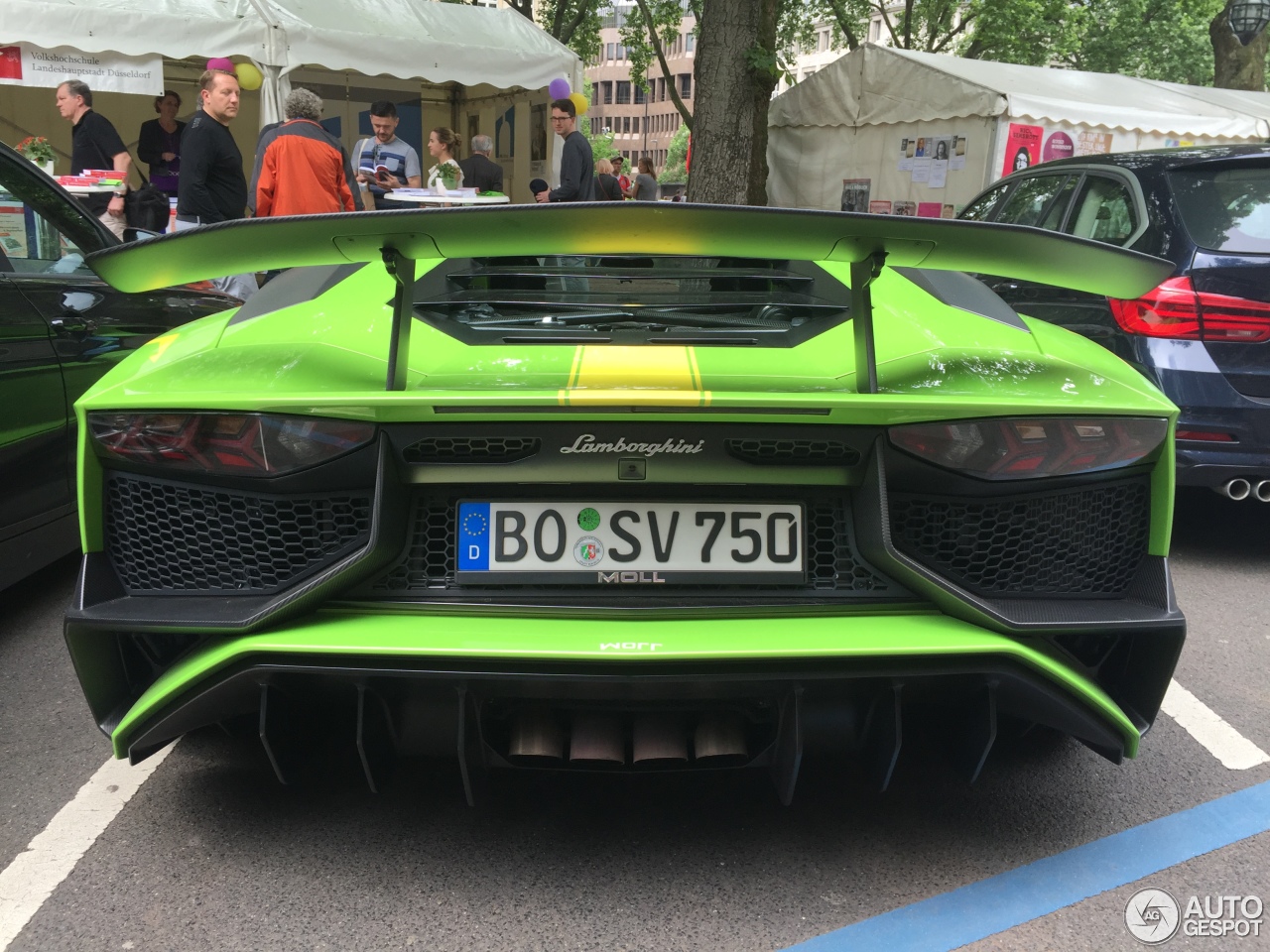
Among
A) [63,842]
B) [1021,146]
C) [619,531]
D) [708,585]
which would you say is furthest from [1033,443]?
[1021,146]

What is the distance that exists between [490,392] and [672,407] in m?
0.31

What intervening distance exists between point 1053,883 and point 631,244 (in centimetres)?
147

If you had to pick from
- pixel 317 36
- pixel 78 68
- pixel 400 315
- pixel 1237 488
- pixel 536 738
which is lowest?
pixel 1237 488

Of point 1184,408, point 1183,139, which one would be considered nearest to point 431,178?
point 1184,408

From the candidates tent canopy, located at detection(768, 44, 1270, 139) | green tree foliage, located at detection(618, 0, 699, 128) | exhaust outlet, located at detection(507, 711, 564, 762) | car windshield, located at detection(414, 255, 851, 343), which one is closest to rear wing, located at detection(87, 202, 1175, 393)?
car windshield, located at detection(414, 255, 851, 343)

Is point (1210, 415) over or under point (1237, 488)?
over

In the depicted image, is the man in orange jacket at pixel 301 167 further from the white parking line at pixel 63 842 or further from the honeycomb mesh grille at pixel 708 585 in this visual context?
the honeycomb mesh grille at pixel 708 585

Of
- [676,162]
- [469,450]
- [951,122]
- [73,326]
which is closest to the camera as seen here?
[469,450]

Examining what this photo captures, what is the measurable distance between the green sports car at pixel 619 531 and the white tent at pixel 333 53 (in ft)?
32.8

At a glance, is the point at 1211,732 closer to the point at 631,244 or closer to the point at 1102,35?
the point at 631,244

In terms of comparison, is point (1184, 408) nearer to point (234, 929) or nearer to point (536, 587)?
point (536, 587)

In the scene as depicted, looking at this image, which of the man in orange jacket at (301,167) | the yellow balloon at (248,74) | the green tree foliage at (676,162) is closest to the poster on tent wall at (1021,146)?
the yellow balloon at (248,74)

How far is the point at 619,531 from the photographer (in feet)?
6.68

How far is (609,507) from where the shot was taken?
6.66 feet
